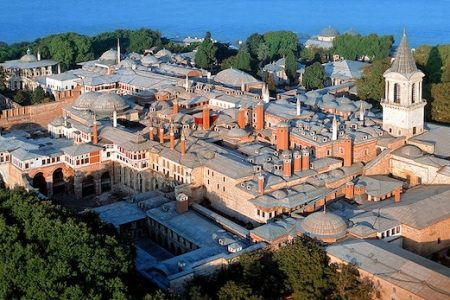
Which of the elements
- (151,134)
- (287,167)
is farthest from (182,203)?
(151,134)

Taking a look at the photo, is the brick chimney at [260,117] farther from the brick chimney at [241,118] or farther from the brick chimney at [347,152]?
the brick chimney at [347,152]

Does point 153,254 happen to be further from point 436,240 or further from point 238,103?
point 238,103

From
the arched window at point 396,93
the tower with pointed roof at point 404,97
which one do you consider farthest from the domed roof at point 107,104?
the arched window at point 396,93

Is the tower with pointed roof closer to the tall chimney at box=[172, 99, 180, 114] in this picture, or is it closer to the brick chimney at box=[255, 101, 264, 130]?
the brick chimney at box=[255, 101, 264, 130]

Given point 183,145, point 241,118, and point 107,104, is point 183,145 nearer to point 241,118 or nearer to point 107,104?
point 241,118

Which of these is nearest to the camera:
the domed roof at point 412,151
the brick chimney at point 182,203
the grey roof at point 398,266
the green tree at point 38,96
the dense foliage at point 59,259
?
the dense foliage at point 59,259

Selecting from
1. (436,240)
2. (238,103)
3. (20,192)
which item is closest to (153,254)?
(20,192)
